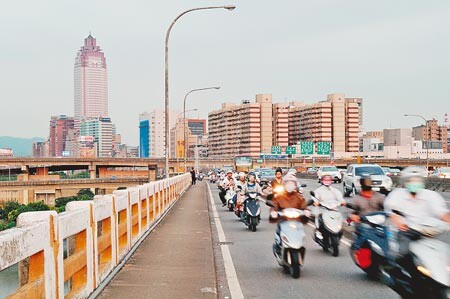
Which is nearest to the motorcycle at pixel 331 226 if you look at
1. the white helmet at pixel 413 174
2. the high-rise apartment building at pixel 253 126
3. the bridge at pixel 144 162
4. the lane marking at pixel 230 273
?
the lane marking at pixel 230 273

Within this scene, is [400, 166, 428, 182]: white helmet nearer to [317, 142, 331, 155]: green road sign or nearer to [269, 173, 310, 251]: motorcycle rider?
[269, 173, 310, 251]: motorcycle rider

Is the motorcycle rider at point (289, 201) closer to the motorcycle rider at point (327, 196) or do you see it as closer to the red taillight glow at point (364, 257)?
the red taillight glow at point (364, 257)

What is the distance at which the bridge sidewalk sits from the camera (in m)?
8.64

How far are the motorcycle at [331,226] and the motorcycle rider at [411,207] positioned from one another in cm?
445

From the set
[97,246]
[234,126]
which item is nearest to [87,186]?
[234,126]

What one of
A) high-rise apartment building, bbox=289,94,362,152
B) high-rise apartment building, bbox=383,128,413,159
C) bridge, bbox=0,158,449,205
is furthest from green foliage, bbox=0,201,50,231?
high-rise apartment building, bbox=289,94,362,152

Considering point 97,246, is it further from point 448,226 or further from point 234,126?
point 234,126

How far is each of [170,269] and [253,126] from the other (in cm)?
17849

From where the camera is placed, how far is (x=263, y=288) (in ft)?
30.0

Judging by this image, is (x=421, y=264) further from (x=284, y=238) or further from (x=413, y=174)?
(x=284, y=238)

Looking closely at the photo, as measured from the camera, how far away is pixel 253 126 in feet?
619

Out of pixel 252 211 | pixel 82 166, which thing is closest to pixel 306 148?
pixel 82 166

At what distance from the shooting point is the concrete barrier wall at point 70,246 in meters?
5.44

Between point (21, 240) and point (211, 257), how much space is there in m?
7.13
